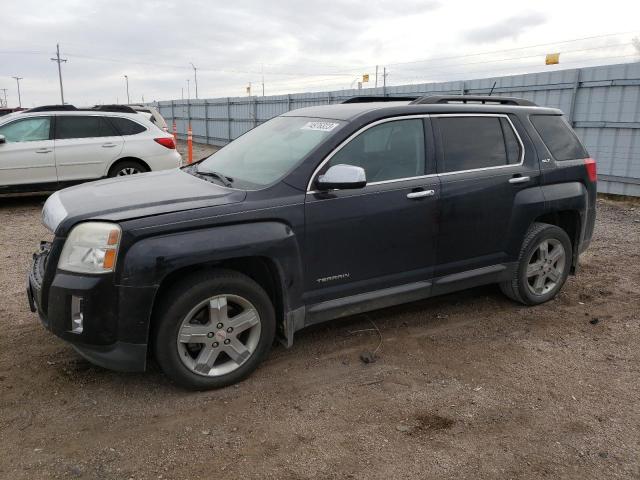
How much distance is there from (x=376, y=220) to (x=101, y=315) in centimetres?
187

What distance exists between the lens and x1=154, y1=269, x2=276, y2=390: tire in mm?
3090

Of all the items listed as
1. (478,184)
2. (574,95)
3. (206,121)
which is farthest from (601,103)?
(206,121)

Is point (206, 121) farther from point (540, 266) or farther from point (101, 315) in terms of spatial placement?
point (101, 315)

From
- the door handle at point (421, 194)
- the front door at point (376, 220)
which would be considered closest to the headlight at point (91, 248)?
the front door at point (376, 220)

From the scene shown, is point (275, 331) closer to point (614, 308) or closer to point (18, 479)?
point (18, 479)

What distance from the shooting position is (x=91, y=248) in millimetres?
2965

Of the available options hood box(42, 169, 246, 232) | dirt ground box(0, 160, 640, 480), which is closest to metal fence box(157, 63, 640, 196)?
dirt ground box(0, 160, 640, 480)

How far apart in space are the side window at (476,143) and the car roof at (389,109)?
81 millimetres

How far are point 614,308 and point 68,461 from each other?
14.9 feet

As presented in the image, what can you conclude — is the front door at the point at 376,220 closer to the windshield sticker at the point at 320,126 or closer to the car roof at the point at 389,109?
the car roof at the point at 389,109

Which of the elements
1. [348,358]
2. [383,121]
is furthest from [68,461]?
[383,121]

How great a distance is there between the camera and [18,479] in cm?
255

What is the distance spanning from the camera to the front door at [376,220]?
3.52 meters

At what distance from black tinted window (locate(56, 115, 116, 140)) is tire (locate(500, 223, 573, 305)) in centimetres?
776
